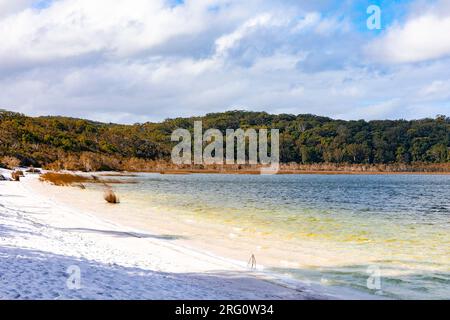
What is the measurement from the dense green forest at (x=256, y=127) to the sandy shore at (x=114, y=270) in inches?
2783

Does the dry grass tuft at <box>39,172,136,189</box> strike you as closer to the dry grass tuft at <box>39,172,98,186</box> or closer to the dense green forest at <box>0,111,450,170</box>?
the dry grass tuft at <box>39,172,98,186</box>

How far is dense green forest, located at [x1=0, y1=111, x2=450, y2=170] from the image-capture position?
305 feet

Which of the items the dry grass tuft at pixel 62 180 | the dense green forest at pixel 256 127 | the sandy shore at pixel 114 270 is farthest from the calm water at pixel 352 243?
the dense green forest at pixel 256 127

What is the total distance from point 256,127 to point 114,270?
157 metres

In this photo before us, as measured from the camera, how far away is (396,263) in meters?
12.7

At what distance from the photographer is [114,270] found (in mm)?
9289

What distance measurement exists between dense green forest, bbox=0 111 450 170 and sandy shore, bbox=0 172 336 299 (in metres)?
70.7

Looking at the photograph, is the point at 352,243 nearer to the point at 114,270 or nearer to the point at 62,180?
the point at 114,270

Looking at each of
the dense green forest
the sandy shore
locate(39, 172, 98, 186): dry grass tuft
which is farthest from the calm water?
the dense green forest

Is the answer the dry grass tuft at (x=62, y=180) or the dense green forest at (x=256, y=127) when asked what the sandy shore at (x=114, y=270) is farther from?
the dense green forest at (x=256, y=127)

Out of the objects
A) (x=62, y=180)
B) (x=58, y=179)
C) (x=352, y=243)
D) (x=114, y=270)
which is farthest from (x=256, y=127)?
(x=114, y=270)
